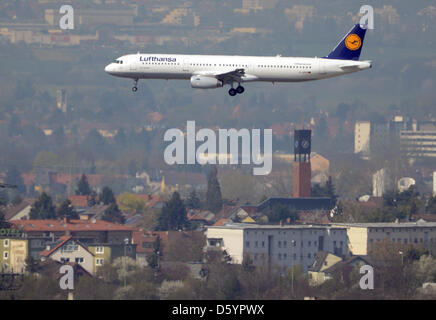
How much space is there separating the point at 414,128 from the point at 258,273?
10406 cm

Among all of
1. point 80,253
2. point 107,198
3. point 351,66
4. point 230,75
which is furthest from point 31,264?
point 107,198

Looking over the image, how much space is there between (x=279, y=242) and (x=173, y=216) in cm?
1954

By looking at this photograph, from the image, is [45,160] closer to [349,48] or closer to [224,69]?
[349,48]

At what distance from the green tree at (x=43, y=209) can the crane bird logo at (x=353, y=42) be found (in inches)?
1879

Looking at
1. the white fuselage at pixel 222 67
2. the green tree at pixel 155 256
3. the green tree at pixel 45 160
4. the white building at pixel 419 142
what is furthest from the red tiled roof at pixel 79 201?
the white fuselage at pixel 222 67

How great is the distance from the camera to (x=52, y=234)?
106m

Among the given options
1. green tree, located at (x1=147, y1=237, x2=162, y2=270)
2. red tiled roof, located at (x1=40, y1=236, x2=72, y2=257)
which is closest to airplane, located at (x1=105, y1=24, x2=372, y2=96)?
green tree, located at (x1=147, y1=237, x2=162, y2=270)

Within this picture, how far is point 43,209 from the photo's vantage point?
401 ft

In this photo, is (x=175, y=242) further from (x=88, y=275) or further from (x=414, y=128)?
(x=414, y=128)

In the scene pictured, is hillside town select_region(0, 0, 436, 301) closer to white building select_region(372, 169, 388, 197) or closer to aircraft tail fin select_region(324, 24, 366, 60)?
white building select_region(372, 169, 388, 197)

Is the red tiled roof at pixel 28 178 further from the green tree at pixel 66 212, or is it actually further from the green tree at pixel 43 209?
the green tree at pixel 43 209

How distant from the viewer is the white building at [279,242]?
104375mm

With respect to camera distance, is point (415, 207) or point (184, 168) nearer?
point (415, 207)

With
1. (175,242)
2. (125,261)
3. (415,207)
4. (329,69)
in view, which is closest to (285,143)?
(415,207)
